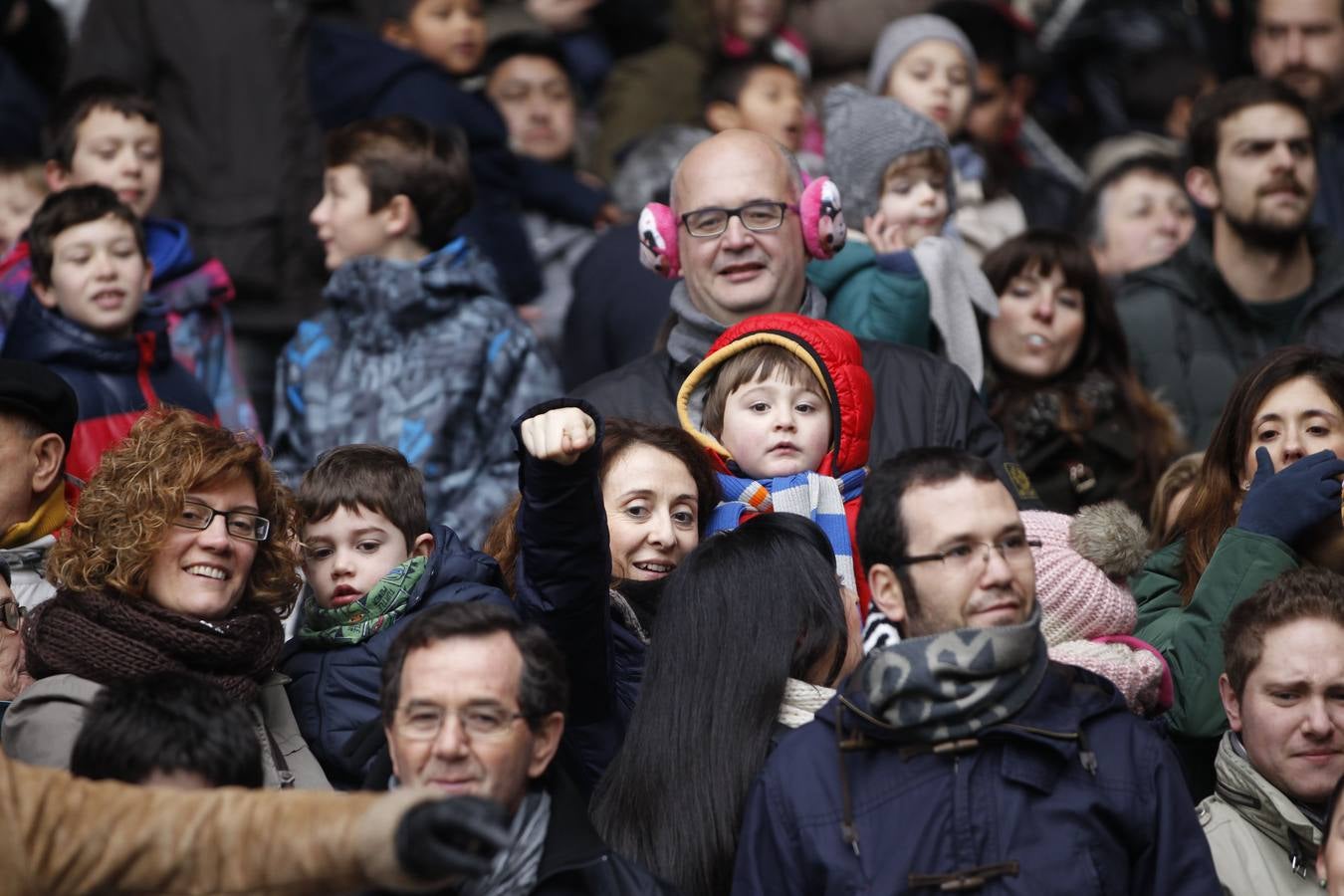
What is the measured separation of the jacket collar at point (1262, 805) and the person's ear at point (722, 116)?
497 centimetres

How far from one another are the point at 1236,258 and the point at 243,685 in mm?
4742

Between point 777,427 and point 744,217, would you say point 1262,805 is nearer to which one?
point 777,427

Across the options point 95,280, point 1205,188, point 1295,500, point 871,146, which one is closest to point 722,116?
point 871,146

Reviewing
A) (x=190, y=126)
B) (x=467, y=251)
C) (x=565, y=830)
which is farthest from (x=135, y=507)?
(x=190, y=126)

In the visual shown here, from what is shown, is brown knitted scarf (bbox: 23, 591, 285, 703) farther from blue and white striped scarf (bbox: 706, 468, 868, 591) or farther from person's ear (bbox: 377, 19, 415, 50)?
person's ear (bbox: 377, 19, 415, 50)

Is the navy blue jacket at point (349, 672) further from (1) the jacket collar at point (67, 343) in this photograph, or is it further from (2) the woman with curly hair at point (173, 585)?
(1) the jacket collar at point (67, 343)

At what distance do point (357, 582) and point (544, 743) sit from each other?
130 centimetres

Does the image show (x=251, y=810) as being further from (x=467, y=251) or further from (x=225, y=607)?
(x=467, y=251)

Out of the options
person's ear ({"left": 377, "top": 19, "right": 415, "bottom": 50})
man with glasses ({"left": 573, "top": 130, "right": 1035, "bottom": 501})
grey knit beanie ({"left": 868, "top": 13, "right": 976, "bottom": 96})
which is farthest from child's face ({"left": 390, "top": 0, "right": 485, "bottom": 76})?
man with glasses ({"left": 573, "top": 130, "right": 1035, "bottom": 501})

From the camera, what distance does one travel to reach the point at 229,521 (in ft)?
18.2

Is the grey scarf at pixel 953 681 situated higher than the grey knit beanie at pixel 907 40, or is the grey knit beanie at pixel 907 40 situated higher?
the grey knit beanie at pixel 907 40

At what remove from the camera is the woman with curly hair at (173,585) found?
5.24 meters

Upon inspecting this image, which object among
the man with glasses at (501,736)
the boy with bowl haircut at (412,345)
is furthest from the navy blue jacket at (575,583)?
the boy with bowl haircut at (412,345)

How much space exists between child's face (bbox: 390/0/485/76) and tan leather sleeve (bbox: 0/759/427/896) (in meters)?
6.08
